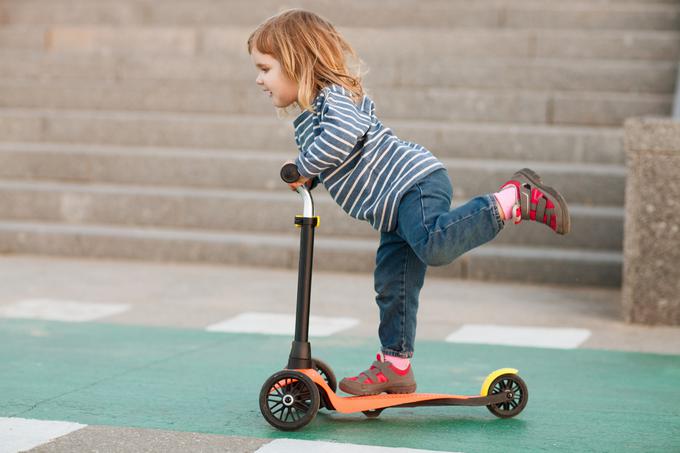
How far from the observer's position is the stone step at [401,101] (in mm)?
8977

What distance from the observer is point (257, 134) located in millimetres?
9078

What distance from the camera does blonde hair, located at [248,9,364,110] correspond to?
3910 millimetres

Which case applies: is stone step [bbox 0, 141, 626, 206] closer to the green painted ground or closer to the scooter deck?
the green painted ground

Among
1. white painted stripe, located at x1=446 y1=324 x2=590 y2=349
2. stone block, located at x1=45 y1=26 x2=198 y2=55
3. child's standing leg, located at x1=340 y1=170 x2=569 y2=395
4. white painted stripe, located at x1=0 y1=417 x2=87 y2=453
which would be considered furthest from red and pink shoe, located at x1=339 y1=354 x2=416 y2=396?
→ stone block, located at x1=45 y1=26 x2=198 y2=55

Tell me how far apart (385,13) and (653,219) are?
5039 millimetres

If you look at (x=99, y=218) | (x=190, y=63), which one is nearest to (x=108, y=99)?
(x=190, y=63)

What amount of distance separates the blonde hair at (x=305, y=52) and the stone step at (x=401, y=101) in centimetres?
523

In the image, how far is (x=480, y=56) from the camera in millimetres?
9883

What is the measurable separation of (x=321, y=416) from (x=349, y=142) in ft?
2.95

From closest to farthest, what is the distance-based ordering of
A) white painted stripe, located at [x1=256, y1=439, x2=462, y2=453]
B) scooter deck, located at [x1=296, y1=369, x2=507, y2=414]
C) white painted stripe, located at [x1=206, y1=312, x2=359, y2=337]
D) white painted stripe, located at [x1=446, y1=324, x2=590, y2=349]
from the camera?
white painted stripe, located at [x1=256, y1=439, x2=462, y2=453], scooter deck, located at [x1=296, y1=369, x2=507, y2=414], white painted stripe, located at [x1=446, y1=324, x2=590, y2=349], white painted stripe, located at [x1=206, y1=312, x2=359, y2=337]

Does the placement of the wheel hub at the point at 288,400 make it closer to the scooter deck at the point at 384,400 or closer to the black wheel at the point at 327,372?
the scooter deck at the point at 384,400

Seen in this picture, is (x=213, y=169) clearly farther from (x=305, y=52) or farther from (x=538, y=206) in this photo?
(x=538, y=206)

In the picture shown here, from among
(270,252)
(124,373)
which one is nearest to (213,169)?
(270,252)

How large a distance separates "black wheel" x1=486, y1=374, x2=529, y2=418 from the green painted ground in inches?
1.6
